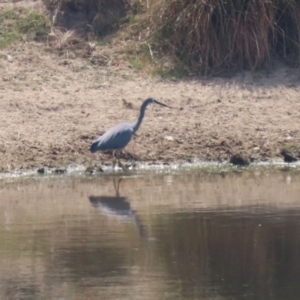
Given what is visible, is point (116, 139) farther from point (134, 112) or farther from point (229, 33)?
point (229, 33)

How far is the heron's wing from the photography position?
11.2 meters

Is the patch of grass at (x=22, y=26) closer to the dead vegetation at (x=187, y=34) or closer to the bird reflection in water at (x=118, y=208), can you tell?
the dead vegetation at (x=187, y=34)

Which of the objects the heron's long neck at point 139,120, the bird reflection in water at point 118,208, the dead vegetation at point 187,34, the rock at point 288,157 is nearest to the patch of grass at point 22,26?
the dead vegetation at point 187,34

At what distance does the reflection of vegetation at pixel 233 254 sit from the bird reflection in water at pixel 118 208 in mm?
251

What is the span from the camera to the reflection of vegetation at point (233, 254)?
7066 mm

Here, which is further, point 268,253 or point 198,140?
point 198,140

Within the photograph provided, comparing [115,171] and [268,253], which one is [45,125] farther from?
[268,253]

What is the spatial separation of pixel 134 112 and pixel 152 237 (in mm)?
4212

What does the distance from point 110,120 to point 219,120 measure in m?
1.28

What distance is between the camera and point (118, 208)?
9.49m

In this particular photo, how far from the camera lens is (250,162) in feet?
38.2

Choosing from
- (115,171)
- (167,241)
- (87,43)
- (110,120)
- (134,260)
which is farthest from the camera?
(87,43)

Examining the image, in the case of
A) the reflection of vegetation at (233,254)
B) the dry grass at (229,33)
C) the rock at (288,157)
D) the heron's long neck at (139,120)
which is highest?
the dry grass at (229,33)

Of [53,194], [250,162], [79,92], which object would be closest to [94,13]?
[79,92]
